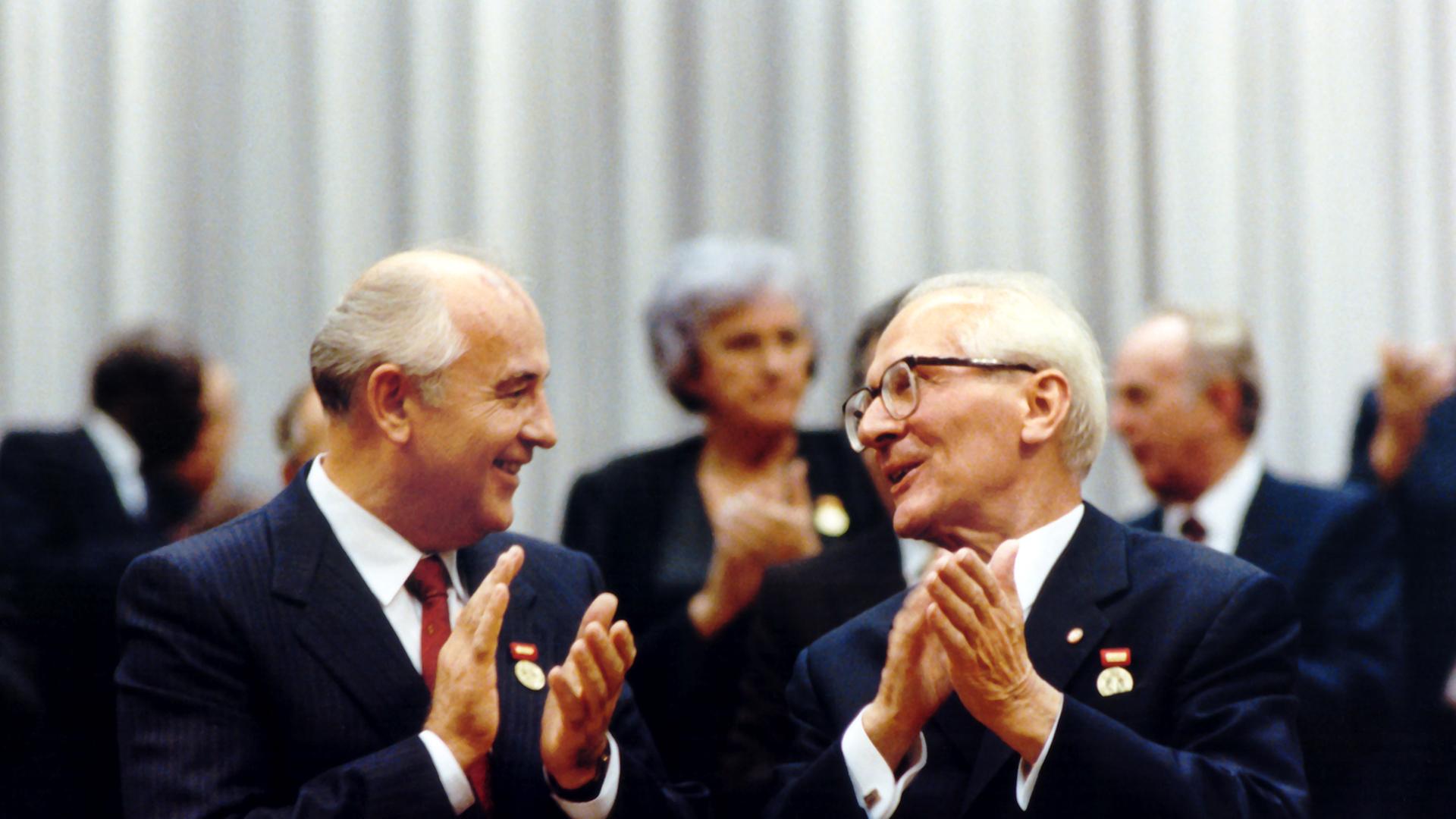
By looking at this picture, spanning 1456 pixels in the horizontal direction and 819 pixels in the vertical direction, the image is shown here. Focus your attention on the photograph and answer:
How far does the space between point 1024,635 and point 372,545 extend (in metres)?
0.95

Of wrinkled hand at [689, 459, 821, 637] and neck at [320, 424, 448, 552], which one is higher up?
neck at [320, 424, 448, 552]

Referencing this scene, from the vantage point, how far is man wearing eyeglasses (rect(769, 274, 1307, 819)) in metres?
2.12

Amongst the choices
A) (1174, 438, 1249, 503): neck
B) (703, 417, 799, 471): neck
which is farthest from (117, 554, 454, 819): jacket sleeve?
(1174, 438, 1249, 503): neck

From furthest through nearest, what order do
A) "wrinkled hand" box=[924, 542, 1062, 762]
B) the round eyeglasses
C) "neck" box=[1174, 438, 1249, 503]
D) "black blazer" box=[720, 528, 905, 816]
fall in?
"neck" box=[1174, 438, 1249, 503]
"black blazer" box=[720, 528, 905, 816]
the round eyeglasses
"wrinkled hand" box=[924, 542, 1062, 762]

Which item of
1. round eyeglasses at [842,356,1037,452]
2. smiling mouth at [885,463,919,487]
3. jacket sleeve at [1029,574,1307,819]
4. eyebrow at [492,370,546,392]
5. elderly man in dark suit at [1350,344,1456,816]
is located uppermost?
eyebrow at [492,370,546,392]

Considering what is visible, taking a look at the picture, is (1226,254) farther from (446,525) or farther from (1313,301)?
(446,525)

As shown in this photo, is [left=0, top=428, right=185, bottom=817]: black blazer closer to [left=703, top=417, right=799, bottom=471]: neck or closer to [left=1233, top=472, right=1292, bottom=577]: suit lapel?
[left=703, top=417, right=799, bottom=471]: neck

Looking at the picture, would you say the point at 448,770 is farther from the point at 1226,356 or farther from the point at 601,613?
the point at 1226,356

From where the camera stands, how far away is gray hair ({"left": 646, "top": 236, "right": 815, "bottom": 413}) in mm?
3650

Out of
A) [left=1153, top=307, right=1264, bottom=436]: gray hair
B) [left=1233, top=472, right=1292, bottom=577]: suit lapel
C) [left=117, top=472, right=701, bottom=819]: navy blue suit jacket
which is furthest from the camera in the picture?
[left=1153, top=307, right=1264, bottom=436]: gray hair

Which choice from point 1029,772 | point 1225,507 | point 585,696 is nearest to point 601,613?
point 585,696

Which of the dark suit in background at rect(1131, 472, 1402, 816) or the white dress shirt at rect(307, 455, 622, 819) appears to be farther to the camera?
the dark suit in background at rect(1131, 472, 1402, 816)

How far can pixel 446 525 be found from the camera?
2.47 m

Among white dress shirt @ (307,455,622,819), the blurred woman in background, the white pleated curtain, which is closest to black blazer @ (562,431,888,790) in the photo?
the blurred woman in background
